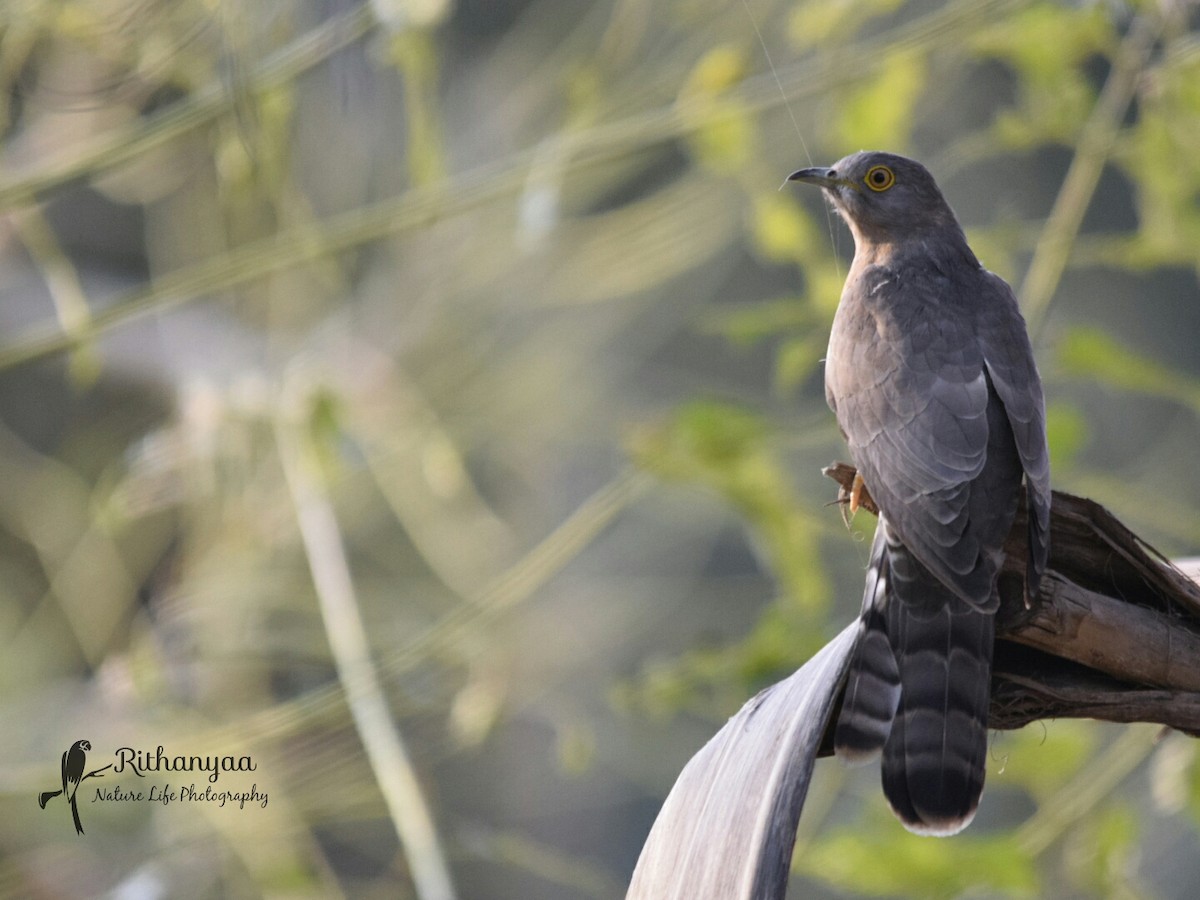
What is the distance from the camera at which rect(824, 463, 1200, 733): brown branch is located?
1958 millimetres

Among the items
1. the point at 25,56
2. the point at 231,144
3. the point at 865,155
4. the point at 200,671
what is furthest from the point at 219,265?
the point at 865,155

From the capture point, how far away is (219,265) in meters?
3.75

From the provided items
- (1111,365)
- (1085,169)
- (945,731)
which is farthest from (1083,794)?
(1085,169)

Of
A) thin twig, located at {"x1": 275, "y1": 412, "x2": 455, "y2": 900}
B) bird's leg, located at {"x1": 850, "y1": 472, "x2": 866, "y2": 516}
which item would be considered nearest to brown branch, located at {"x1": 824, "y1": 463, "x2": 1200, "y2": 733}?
Answer: bird's leg, located at {"x1": 850, "y1": 472, "x2": 866, "y2": 516}

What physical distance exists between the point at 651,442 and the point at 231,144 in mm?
1594

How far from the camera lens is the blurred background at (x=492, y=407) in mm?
3570

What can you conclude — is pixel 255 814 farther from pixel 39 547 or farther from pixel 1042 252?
pixel 1042 252

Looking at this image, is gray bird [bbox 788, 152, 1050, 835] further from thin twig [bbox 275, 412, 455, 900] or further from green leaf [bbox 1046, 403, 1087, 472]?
thin twig [bbox 275, 412, 455, 900]

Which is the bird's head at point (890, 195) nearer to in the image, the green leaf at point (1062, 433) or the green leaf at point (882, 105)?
the green leaf at point (882, 105)

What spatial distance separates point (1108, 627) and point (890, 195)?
67.1 inches

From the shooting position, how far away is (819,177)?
3.36 metres

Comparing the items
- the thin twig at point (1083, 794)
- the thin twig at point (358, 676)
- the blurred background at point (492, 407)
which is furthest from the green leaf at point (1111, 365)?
the thin twig at point (358, 676)

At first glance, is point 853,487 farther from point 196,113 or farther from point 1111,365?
point 196,113

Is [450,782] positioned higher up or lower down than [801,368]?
lower down
